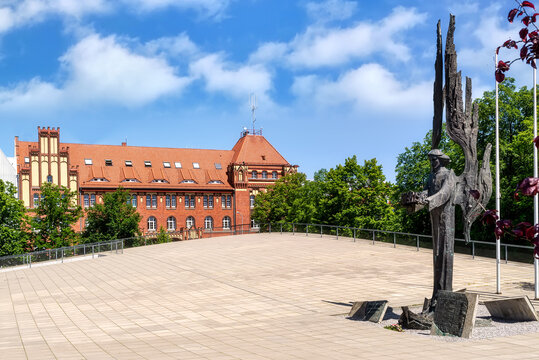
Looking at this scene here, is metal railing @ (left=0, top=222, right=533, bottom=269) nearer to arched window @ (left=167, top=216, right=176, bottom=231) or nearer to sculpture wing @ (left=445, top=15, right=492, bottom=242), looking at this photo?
sculpture wing @ (left=445, top=15, right=492, bottom=242)

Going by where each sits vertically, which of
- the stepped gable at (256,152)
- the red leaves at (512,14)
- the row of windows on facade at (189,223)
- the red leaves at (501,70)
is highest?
the stepped gable at (256,152)

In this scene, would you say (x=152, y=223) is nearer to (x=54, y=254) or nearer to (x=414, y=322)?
(x=54, y=254)

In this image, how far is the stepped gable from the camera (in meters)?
72.4

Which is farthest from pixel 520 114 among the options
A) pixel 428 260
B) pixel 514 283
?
pixel 514 283

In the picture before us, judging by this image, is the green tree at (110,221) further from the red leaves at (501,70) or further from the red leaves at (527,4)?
the red leaves at (527,4)

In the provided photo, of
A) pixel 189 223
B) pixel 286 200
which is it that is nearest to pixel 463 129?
pixel 286 200

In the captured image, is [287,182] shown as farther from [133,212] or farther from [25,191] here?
[25,191]

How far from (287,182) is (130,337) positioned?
165 feet

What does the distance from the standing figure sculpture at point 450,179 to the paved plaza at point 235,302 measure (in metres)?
2.18

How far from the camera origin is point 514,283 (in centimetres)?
1850

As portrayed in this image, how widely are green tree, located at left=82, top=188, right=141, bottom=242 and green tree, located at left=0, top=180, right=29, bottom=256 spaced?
5.41 metres

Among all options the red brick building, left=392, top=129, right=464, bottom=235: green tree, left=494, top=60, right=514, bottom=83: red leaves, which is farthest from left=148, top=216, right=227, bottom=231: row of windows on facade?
left=494, top=60, right=514, bottom=83: red leaves

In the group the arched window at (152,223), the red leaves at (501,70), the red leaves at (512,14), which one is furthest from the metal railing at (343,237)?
the arched window at (152,223)

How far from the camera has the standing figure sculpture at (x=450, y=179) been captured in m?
11.8
